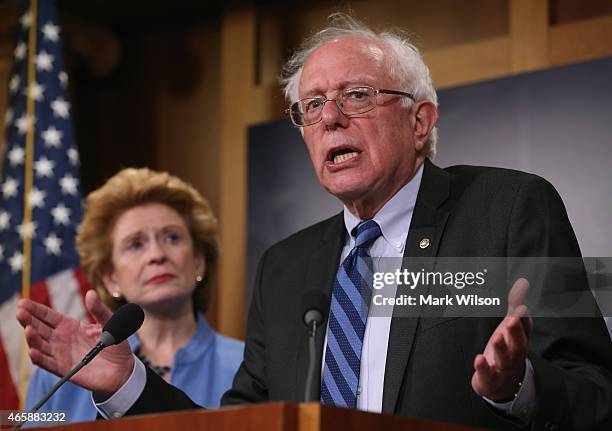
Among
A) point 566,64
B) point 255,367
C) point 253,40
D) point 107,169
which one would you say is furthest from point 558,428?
point 107,169

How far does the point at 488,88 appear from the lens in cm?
389

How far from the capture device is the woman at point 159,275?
3777mm

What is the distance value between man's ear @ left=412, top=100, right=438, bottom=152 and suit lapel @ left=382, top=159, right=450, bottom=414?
0.32 ft

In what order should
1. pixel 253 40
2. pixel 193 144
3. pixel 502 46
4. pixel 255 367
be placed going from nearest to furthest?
1. pixel 255 367
2. pixel 502 46
3. pixel 253 40
4. pixel 193 144

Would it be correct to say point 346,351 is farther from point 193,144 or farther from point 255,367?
point 193,144

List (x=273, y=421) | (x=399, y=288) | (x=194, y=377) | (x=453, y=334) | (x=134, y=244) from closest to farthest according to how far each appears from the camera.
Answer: (x=273, y=421)
(x=453, y=334)
(x=399, y=288)
(x=194, y=377)
(x=134, y=244)

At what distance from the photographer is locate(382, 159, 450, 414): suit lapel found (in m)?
2.38

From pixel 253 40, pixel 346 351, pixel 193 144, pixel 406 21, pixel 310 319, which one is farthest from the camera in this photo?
pixel 193 144

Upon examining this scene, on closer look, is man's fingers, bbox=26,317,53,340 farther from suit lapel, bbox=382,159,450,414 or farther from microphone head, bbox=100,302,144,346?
suit lapel, bbox=382,159,450,414

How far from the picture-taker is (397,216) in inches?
106

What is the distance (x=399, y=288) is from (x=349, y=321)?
15 centimetres

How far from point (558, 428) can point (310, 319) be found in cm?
56

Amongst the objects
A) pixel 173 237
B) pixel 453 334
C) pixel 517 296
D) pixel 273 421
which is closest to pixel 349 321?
pixel 453 334

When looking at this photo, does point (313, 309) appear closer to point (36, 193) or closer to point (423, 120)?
point (423, 120)
